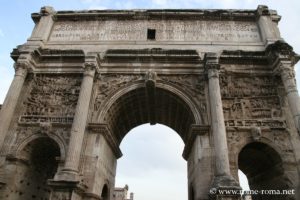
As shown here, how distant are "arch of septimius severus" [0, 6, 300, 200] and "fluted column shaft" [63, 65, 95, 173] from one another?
0.13ft

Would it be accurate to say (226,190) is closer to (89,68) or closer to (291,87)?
(291,87)

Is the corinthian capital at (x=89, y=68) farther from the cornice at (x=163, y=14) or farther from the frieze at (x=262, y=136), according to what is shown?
the frieze at (x=262, y=136)

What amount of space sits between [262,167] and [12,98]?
11.0 m

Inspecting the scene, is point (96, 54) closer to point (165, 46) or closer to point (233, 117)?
point (165, 46)

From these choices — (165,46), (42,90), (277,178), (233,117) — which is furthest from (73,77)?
(277,178)

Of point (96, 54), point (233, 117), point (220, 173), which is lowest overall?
point (220, 173)

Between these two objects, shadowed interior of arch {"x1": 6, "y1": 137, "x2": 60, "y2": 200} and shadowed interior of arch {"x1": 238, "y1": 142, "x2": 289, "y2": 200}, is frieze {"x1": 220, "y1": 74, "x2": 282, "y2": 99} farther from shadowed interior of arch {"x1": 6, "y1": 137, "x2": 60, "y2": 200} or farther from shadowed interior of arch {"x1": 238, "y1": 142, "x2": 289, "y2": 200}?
shadowed interior of arch {"x1": 6, "y1": 137, "x2": 60, "y2": 200}

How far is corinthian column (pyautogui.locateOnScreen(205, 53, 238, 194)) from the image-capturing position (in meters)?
8.55

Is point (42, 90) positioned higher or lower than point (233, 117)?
higher

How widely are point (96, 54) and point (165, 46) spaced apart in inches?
131

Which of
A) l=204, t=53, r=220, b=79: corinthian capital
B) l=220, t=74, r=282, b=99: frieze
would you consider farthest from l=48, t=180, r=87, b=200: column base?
l=220, t=74, r=282, b=99: frieze

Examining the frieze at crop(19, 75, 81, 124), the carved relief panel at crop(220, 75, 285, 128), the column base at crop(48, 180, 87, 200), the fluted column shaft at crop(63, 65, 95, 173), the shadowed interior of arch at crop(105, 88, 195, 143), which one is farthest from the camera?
the shadowed interior of arch at crop(105, 88, 195, 143)

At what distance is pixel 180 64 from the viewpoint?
1205 centimetres

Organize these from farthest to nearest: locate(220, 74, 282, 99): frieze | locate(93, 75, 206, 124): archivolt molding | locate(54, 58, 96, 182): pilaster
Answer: locate(220, 74, 282, 99): frieze < locate(93, 75, 206, 124): archivolt molding < locate(54, 58, 96, 182): pilaster
